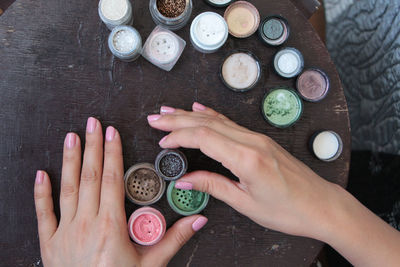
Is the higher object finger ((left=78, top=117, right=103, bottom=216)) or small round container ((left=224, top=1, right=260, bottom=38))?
small round container ((left=224, top=1, right=260, bottom=38))

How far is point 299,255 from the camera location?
1.22 meters

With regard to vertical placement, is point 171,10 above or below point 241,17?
below

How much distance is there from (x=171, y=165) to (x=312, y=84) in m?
0.73

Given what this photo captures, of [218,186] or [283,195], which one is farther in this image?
[218,186]

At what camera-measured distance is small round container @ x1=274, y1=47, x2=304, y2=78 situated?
1.26 meters

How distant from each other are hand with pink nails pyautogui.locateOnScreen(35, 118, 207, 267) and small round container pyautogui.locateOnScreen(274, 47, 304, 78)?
0.71 meters

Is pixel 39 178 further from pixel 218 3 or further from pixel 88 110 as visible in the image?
pixel 218 3

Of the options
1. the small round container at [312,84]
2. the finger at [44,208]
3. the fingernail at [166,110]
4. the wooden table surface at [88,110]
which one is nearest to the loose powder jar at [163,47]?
the wooden table surface at [88,110]

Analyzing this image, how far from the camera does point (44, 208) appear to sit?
115cm

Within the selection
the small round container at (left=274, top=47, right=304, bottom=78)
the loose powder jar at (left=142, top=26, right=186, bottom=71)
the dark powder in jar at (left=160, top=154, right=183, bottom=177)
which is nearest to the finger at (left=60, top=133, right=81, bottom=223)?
the dark powder in jar at (left=160, top=154, right=183, bottom=177)

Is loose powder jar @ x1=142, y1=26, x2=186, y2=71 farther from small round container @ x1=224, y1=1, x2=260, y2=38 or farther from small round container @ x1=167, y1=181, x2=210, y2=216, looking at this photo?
small round container @ x1=167, y1=181, x2=210, y2=216

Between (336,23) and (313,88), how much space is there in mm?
1248

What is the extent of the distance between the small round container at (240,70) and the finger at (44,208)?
Answer: 864mm

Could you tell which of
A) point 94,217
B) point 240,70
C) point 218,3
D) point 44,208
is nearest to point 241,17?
point 218,3
